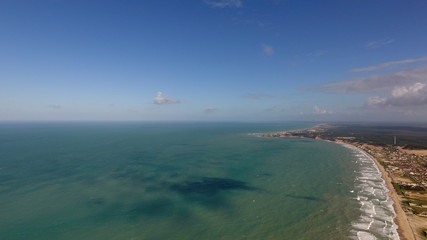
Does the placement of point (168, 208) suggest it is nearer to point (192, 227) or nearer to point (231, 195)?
point (192, 227)

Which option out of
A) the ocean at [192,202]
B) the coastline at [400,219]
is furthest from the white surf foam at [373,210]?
the coastline at [400,219]

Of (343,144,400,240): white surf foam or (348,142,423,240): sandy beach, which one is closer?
(348,142,423,240): sandy beach

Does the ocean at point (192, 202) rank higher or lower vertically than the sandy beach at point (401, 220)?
higher

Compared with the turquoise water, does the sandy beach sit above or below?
below

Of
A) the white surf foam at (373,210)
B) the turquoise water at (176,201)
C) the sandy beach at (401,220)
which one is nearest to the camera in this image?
the sandy beach at (401,220)

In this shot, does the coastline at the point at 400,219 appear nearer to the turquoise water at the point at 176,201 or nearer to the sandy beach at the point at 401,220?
the sandy beach at the point at 401,220

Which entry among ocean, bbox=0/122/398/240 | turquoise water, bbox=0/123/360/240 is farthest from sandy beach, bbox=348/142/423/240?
turquoise water, bbox=0/123/360/240

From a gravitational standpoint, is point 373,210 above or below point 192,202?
below

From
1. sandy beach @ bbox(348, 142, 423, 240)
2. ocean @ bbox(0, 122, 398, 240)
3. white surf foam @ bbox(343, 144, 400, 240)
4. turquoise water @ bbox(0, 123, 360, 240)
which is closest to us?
sandy beach @ bbox(348, 142, 423, 240)

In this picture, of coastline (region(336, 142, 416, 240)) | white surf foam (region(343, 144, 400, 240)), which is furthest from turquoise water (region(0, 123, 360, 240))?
coastline (region(336, 142, 416, 240))

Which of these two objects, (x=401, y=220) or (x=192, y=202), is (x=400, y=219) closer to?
(x=401, y=220)

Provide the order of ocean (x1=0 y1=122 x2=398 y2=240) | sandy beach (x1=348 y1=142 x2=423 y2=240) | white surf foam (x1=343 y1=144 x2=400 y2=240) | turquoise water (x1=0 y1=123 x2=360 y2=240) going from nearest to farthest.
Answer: sandy beach (x1=348 y1=142 x2=423 y2=240) < white surf foam (x1=343 y1=144 x2=400 y2=240) < ocean (x1=0 y1=122 x2=398 y2=240) < turquoise water (x1=0 y1=123 x2=360 y2=240)

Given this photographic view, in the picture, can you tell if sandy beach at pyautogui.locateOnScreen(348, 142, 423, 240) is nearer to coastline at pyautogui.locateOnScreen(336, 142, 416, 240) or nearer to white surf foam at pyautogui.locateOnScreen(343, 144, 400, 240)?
coastline at pyautogui.locateOnScreen(336, 142, 416, 240)

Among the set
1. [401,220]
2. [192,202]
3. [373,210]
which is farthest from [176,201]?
[401,220]
